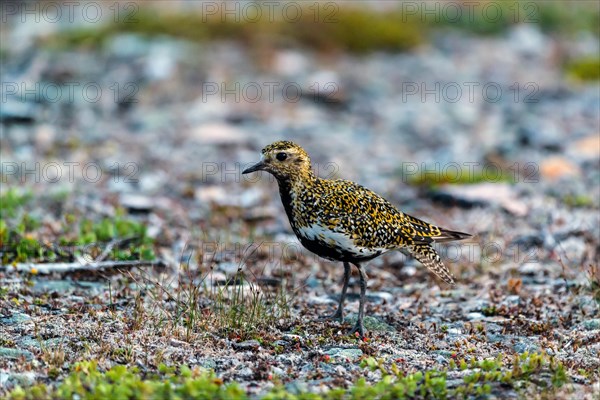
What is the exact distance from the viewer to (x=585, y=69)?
66.0 feet

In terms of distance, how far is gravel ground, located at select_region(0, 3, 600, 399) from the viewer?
792 cm

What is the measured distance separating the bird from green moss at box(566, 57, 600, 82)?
39.8 ft

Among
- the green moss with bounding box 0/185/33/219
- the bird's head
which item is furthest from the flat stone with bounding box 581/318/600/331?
the green moss with bounding box 0/185/33/219

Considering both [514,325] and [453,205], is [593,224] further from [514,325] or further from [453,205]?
[514,325]

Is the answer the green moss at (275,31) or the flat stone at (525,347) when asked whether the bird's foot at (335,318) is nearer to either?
the flat stone at (525,347)

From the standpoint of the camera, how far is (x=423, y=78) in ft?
63.8

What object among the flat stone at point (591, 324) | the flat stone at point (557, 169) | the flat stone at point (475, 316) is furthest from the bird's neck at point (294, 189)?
the flat stone at point (557, 169)

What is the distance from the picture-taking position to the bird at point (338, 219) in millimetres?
8500

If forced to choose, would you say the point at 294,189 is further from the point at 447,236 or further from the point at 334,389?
the point at 334,389

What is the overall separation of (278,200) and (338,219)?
5.21 meters

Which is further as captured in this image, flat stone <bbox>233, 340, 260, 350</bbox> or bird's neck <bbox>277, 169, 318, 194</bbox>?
bird's neck <bbox>277, 169, 318, 194</bbox>

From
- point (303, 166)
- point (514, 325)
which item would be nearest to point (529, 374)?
point (514, 325)

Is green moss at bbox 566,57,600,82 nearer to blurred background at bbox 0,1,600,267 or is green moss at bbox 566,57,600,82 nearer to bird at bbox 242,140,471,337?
blurred background at bbox 0,1,600,267

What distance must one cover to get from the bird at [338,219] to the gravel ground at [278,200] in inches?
26.8
